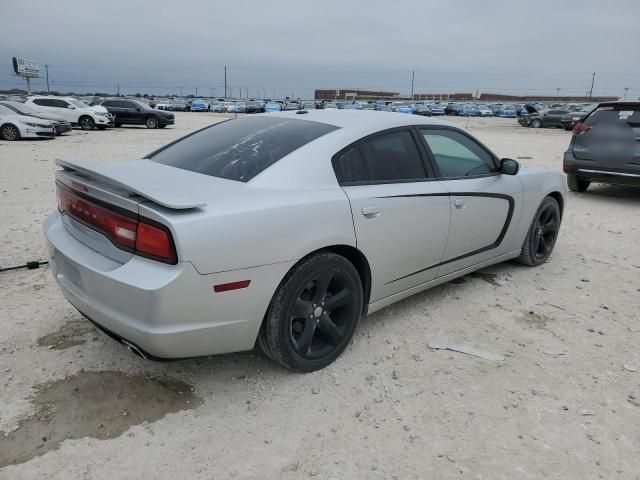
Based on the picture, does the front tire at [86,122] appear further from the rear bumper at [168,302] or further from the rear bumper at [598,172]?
the rear bumper at [168,302]

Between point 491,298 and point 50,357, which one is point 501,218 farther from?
point 50,357

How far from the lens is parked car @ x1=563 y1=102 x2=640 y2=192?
24.8 feet

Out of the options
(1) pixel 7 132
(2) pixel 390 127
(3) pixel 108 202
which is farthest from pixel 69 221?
(1) pixel 7 132

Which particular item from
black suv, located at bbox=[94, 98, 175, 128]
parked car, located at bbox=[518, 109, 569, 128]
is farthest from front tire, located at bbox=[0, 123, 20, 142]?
parked car, located at bbox=[518, 109, 569, 128]

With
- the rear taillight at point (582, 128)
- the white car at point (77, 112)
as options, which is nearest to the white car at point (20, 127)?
the white car at point (77, 112)

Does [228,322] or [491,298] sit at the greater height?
[228,322]

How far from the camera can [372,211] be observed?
3.06 m

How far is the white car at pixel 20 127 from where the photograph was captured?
1655cm

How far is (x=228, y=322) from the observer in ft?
8.30

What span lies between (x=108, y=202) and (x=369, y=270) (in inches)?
61.2

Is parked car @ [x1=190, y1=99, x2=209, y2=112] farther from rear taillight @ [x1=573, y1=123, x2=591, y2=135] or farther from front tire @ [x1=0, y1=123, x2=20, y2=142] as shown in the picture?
rear taillight @ [x1=573, y1=123, x2=591, y2=135]

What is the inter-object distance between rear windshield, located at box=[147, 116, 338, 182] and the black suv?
2326cm

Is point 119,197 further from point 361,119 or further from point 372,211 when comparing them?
point 361,119

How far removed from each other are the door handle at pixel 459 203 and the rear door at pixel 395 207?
102 mm
